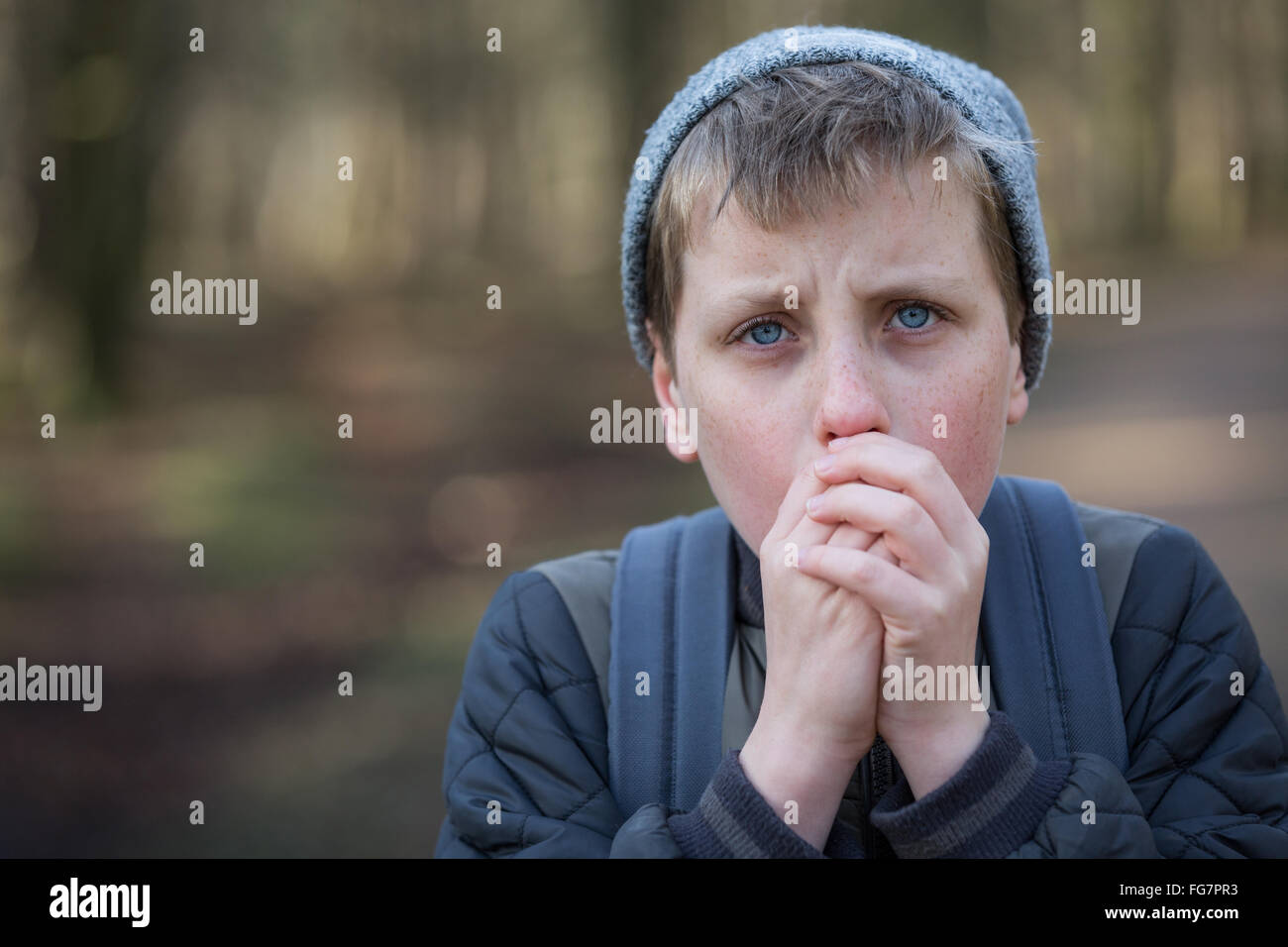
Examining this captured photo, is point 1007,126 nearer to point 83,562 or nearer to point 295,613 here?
point 295,613

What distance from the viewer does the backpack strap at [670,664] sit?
1.74m


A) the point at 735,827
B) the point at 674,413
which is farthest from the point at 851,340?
the point at 735,827

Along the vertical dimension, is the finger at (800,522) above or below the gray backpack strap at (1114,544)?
above

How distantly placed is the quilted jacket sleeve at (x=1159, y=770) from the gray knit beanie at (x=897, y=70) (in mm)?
513

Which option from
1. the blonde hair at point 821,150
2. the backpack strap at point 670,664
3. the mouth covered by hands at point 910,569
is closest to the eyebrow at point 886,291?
the blonde hair at point 821,150

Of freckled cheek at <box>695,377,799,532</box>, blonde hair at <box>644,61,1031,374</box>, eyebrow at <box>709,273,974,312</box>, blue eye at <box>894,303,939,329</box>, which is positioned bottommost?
freckled cheek at <box>695,377,799,532</box>

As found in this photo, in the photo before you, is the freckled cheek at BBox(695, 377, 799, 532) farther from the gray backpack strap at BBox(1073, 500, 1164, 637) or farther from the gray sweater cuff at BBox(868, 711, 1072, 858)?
the gray backpack strap at BBox(1073, 500, 1164, 637)

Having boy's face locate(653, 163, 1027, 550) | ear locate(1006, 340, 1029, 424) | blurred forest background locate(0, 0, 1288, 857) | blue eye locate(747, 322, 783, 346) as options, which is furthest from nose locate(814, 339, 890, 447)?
blurred forest background locate(0, 0, 1288, 857)

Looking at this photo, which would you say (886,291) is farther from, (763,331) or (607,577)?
(607,577)

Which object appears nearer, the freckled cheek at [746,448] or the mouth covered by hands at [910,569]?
the mouth covered by hands at [910,569]

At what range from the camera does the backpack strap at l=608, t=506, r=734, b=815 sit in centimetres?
174

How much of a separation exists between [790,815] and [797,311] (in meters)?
0.72

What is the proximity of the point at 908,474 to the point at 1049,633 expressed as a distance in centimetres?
46

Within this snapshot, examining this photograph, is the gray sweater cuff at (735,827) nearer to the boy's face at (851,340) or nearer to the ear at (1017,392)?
the boy's face at (851,340)
